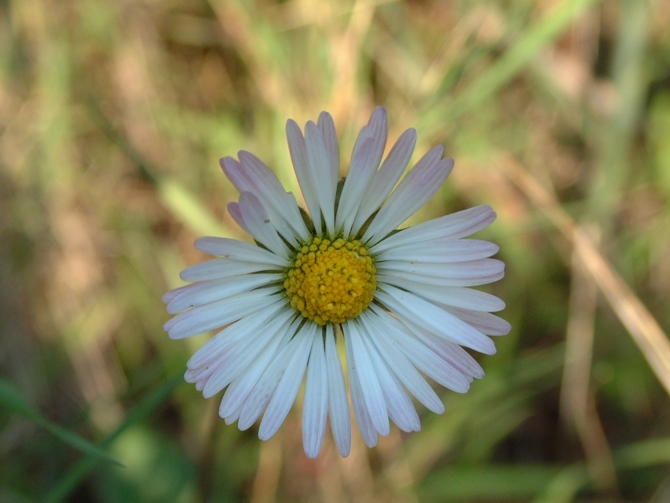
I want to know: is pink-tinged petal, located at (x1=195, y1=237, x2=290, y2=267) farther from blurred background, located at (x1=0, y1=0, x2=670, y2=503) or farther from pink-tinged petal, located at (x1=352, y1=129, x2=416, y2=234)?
blurred background, located at (x1=0, y1=0, x2=670, y2=503)

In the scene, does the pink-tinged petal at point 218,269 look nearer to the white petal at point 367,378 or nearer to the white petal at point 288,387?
the white petal at point 288,387

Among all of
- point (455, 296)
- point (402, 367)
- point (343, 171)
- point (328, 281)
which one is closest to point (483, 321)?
point (455, 296)

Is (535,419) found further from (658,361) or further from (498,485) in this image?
(658,361)

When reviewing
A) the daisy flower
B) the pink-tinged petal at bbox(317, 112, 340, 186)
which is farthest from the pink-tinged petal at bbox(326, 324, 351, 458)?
the pink-tinged petal at bbox(317, 112, 340, 186)

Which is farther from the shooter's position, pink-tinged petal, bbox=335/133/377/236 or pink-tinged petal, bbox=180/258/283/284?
pink-tinged petal, bbox=335/133/377/236

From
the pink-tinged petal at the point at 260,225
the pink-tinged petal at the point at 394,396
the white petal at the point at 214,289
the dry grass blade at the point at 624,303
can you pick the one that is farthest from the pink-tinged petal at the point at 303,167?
the dry grass blade at the point at 624,303

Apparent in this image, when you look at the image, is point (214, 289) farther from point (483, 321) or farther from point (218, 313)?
point (483, 321)
